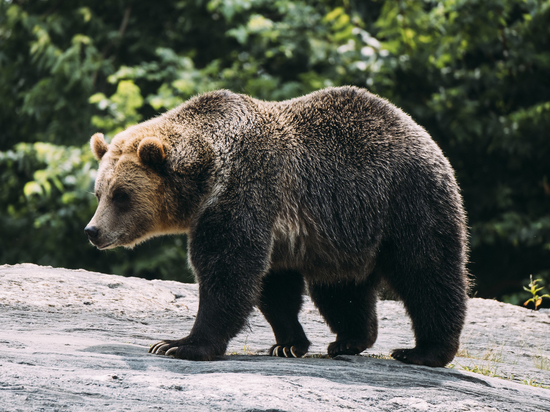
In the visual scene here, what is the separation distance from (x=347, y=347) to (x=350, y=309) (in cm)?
33

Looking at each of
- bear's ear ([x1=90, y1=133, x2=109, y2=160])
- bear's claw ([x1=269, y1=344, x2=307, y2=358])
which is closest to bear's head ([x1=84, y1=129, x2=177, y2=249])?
bear's ear ([x1=90, y1=133, x2=109, y2=160])

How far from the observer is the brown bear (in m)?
4.35

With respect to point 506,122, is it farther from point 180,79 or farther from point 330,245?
point 330,245

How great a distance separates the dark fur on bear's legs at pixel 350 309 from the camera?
496 centimetres

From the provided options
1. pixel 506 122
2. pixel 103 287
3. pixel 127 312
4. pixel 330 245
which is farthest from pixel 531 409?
pixel 506 122

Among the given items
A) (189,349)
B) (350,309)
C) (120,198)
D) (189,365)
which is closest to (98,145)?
(120,198)

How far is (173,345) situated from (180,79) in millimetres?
6735

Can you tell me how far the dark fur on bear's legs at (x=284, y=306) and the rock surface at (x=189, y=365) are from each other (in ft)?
0.81

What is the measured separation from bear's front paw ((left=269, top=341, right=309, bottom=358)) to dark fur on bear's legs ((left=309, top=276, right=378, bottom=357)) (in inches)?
10.5

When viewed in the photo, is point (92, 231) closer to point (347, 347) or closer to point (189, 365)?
point (189, 365)

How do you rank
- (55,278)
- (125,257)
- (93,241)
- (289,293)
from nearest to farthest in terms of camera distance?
(93,241)
(289,293)
(55,278)
(125,257)

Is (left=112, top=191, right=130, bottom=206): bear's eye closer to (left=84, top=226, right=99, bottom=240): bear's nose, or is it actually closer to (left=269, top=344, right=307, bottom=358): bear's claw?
(left=84, top=226, right=99, bottom=240): bear's nose

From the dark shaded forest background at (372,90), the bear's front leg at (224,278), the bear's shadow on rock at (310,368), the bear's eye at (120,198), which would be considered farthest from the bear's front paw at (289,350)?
the dark shaded forest background at (372,90)

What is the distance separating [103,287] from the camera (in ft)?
20.2
